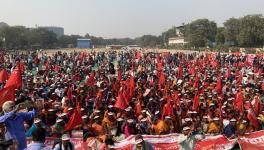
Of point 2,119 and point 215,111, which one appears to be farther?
point 215,111

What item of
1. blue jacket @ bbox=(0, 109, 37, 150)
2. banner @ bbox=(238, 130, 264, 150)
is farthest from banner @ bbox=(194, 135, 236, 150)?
blue jacket @ bbox=(0, 109, 37, 150)

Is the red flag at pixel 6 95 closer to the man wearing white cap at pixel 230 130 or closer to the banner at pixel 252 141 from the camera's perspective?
the man wearing white cap at pixel 230 130

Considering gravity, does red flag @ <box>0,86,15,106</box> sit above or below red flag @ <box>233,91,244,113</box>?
above

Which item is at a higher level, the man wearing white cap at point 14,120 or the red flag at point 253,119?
the man wearing white cap at point 14,120

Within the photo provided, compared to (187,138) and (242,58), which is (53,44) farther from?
(187,138)

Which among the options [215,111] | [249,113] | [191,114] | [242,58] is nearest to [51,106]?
[191,114]

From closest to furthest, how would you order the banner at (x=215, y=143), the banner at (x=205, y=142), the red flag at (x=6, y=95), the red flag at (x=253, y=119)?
the banner at (x=205, y=142) → the banner at (x=215, y=143) → the red flag at (x=6, y=95) → the red flag at (x=253, y=119)

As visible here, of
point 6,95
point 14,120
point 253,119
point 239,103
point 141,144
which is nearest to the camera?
point 14,120

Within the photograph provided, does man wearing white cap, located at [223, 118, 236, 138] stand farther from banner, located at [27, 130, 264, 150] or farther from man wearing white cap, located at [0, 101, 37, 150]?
man wearing white cap, located at [0, 101, 37, 150]

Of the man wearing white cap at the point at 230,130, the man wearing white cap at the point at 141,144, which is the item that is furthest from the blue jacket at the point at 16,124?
the man wearing white cap at the point at 230,130

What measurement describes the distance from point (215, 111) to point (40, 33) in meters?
102

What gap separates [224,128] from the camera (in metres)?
10.5

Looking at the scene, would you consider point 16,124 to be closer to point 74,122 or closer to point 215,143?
point 74,122

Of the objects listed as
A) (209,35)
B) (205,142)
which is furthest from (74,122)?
(209,35)
